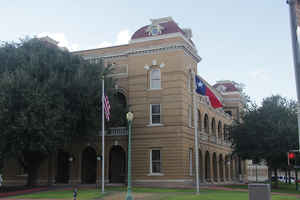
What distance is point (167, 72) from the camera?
40.0 meters

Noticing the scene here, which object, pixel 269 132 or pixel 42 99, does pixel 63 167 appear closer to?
pixel 42 99

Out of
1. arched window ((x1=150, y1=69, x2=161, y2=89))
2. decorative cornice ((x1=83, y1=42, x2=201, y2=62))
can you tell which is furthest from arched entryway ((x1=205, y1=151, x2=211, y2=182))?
arched window ((x1=150, y1=69, x2=161, y2=89))

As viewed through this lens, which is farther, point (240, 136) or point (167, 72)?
point (240, 136)

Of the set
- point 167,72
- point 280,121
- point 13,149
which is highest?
point 167,72

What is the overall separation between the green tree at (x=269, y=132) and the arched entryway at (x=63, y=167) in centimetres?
1814

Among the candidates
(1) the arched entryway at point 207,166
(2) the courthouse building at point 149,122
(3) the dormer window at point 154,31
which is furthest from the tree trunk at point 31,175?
(1) the arched entryway at point 207,166

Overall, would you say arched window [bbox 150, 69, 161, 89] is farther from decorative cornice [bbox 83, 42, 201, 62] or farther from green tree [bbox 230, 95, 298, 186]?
green tree [bbox 230, 95, 298, 186]

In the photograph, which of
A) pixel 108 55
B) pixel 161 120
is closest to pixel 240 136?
pixel 161 120

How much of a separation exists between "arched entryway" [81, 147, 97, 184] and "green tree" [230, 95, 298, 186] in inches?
601

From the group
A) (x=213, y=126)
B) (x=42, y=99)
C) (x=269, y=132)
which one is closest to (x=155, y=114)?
(x=269, y=132)

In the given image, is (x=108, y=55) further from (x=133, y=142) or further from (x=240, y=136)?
(x=240, y=136)

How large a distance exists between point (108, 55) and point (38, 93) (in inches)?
498

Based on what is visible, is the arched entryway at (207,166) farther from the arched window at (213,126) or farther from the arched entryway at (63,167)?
the arched entryway at (63,167)

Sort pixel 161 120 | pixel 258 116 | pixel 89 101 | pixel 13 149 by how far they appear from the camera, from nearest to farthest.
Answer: pixel 13 149, pixel 89 101, pixel 161 120, pixel 258 116
